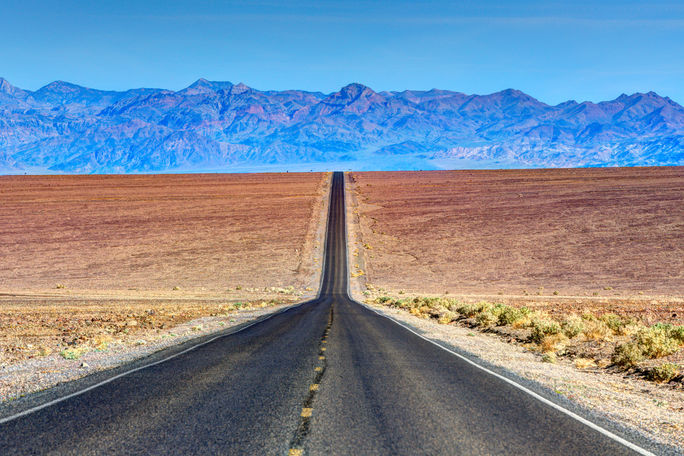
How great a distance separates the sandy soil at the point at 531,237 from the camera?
180ft

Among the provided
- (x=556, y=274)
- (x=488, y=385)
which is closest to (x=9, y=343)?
(x=488, y=385)

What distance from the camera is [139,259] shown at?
2714 inches

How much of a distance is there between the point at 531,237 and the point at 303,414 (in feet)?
242

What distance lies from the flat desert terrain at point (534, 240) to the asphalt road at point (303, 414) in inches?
850

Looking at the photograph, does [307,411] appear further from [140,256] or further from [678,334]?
[140,256]

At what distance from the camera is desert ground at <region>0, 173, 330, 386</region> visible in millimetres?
Result: 22989

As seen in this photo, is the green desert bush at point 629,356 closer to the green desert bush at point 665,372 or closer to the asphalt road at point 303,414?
the green desert bush at point 665,372

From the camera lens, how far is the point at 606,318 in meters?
22.5

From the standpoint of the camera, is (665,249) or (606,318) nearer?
(606,318)

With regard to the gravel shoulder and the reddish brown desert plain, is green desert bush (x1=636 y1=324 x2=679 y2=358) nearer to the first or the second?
the gravel shoulder

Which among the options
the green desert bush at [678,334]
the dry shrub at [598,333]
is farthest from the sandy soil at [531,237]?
the green desert bush at [678,334]

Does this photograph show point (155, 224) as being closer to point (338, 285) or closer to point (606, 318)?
point (338, 285)

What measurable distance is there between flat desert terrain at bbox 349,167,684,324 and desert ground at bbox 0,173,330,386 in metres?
10.9

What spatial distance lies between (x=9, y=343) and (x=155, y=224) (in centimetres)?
7580
